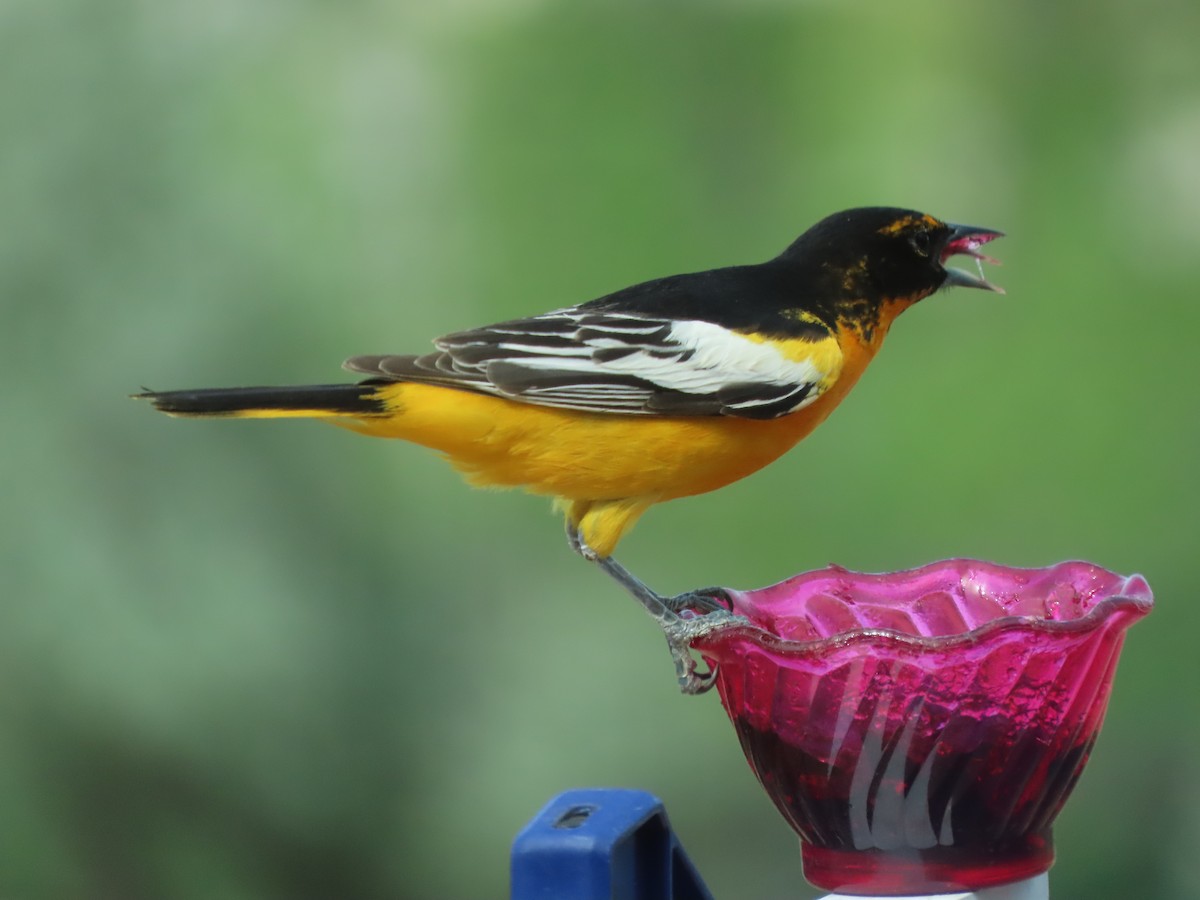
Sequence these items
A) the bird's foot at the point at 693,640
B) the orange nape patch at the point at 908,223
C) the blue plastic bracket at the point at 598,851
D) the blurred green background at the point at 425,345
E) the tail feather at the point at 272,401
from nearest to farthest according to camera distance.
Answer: the blue plastic bracket at the point at 598,851, the bird's foot at the point at 693,640, the tail feather at the point at 272,401, the orange nape patch at the point at 908,223, the blurred green background at the point at 425,345

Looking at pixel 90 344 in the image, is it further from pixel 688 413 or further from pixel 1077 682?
pixel 1077 682

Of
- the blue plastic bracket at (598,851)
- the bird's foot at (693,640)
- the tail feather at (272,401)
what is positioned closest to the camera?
the blue plastic bracket at (598,851)

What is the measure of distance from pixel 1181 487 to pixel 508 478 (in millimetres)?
1177

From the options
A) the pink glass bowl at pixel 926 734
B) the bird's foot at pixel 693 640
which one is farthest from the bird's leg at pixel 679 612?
the pink glass bowl at pixel 926 734

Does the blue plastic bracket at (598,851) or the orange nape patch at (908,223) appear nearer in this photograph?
the blue plastic bracket at (598,851)

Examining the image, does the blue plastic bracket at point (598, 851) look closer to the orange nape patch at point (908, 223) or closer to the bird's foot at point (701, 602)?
the bird's foot at point (701, 602)

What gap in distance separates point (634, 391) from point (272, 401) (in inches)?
11.8

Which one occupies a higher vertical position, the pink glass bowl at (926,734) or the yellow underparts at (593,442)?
the yellow underparts at (593,442)

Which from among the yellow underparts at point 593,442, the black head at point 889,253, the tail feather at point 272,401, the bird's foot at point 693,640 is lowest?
the bird's foot at point 693,640

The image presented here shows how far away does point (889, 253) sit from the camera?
49.0 inches

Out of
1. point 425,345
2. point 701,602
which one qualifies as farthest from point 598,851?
point 425,345

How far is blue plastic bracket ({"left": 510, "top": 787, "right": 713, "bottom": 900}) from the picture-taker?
79cm

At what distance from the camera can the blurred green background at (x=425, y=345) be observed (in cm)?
196

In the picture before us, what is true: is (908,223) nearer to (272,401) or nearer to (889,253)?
(889,253)
